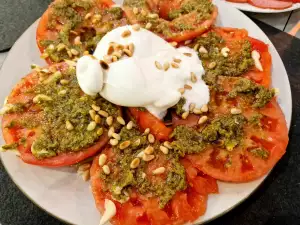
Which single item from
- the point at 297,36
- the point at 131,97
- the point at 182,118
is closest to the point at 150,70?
the point at 131,97

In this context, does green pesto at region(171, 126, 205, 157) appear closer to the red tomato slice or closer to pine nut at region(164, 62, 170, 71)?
pine nut at region(164, 62, 170, 71)

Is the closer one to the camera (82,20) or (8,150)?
(8,150)

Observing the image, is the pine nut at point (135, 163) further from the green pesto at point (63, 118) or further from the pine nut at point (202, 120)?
the pine nut at point (202, 120)

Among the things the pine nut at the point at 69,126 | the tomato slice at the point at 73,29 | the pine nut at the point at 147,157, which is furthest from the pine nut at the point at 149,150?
the tomato slice at the point at 73,29

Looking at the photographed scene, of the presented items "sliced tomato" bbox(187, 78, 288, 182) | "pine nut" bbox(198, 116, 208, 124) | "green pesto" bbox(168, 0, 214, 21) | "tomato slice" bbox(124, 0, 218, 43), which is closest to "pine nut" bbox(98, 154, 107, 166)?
"sliced tomato" bbox(187, 78, 288, 182)

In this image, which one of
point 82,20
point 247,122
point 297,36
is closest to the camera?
point 247,122

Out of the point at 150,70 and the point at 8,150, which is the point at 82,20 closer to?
the point at 150,70

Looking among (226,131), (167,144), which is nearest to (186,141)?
(167,144)
